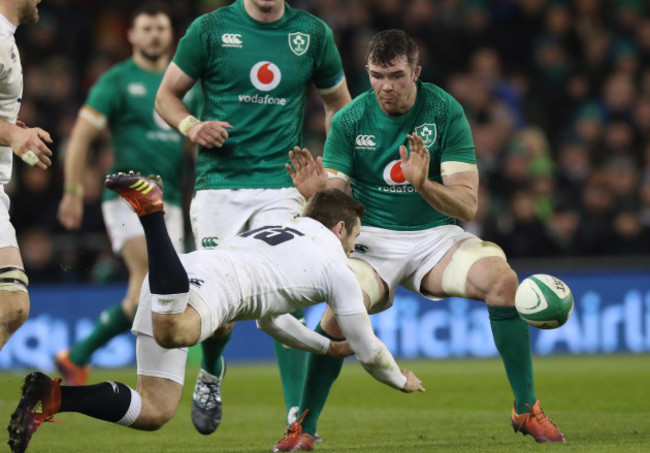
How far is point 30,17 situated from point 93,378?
596cm

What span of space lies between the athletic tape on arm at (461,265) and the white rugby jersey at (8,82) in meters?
2.41

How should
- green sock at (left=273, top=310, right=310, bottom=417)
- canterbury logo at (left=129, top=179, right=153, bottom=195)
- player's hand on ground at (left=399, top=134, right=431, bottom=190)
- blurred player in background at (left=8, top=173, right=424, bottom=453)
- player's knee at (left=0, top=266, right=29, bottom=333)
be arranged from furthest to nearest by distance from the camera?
Result: 1. green sock at (left=273, top=310, right=310, bottom=417)
2. player's hand on ground at (left=399, top=134, right=431, bottom=190)
3. player's knee at (left=0, top=266, right=29, bottom=333)
4. blurred player in background at (left=8, top=173, right=424, bottom=453)
5. canterbury logo at (left=129, top=179, right=153, bottom=195)

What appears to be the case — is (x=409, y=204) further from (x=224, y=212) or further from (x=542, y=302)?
(x=224, y=212)

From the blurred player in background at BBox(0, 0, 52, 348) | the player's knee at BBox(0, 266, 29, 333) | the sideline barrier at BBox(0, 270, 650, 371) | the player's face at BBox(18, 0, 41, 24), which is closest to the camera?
the blurred player in background at BBox(0, 0, 52, 348)

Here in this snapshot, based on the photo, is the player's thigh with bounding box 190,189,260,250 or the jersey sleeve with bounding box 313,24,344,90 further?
the jersey sleeve with bounding box 313,24,344,90

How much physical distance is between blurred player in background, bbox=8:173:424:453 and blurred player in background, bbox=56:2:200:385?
391 centimetres

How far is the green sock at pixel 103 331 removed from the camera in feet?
30.9

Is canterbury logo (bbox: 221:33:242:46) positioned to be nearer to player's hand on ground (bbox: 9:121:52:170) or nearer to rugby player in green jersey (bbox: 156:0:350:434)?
rugby player in green jersey (bbox: 156:0:350:434)

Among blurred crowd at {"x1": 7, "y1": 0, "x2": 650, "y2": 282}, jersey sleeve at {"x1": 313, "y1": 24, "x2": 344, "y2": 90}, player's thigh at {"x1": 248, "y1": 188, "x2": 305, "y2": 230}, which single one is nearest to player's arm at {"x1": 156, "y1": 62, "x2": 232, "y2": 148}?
player's thigh at {"x1": 248, "y1": 188, "x2": 305, "y2": 230}

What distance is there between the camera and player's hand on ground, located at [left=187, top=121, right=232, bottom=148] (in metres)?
6.77

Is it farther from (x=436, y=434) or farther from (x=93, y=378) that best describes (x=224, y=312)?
(x=93, y=378)

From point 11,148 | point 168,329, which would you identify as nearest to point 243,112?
point 11,148

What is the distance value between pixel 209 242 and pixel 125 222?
237 cm

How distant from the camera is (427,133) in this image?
6633mm
